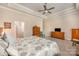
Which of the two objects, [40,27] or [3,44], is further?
[40,27]

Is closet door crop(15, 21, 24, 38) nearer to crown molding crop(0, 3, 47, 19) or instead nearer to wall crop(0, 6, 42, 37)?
wall crop(0, 6, 42, 37)

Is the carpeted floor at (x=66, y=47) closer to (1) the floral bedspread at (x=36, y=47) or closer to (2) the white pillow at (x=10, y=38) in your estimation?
(1) the floral bedspread at (x=36, y=47)

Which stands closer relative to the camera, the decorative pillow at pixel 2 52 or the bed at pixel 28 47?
the decorative pillow at pixel 2 52

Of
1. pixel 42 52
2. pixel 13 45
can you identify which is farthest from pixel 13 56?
pixel 42 52

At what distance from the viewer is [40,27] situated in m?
2.14

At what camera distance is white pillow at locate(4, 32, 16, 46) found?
2.00m

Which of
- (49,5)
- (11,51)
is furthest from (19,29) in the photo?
(49,5)

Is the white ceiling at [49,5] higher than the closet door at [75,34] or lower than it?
higher

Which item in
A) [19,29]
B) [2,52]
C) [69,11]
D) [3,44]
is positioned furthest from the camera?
[19,29]

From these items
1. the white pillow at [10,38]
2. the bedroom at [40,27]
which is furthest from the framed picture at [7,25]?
the white pillow at [10,38]

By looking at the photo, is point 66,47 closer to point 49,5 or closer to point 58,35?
point 58,35

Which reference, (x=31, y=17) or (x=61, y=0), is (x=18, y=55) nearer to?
(x=31, y=17)

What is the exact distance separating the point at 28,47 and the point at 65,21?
80cm

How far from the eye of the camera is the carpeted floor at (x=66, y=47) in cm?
194
